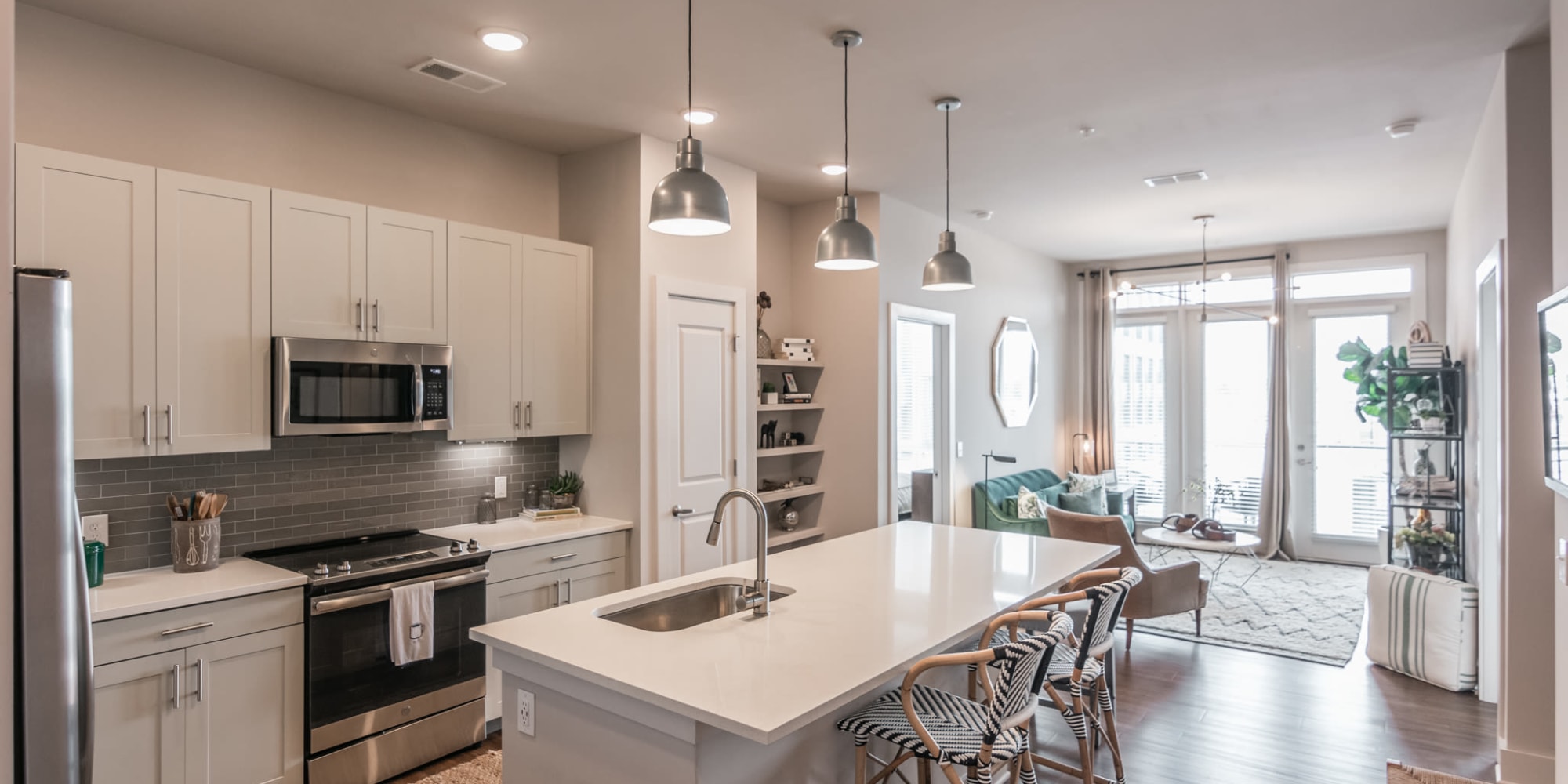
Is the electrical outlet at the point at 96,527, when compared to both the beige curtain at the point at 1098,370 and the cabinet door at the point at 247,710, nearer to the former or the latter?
the cabinet door at the point at 247,710

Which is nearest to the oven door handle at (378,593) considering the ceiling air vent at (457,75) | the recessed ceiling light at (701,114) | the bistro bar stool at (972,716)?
the bistro bar stool at (972,716)

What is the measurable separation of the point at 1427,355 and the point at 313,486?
6.08 meters

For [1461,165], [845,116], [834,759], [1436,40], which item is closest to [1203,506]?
[1461,165]

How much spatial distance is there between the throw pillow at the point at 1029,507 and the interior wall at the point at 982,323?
375 mm

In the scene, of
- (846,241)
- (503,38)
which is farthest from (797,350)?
(503,38)

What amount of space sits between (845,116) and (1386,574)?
395 centimetres

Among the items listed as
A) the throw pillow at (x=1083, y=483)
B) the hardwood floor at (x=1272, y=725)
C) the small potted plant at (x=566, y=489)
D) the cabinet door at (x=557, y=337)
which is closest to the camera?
the hardwood floor at (x=1272, y=725)

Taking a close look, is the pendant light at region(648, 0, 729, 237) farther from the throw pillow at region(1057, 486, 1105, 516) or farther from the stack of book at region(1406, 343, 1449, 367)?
the throw pillow at region(1057, 486, 1105, 516)

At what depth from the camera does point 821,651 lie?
209cm

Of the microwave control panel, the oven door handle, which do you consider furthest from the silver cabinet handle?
the microwave control panel

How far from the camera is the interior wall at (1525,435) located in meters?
3.03

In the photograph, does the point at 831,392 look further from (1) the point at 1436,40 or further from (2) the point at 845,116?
(1) the point at 1436,40

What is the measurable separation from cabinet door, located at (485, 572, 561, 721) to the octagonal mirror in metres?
A: 4.34

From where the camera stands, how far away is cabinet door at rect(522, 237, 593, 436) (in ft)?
13.1
